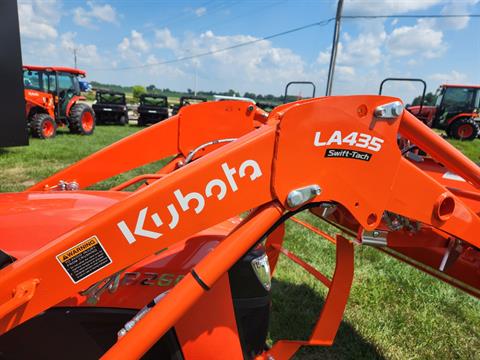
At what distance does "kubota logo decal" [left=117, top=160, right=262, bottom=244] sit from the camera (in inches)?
46.3

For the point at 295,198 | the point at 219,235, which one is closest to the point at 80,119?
the point at 219,235

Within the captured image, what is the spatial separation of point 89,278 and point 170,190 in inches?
15.0

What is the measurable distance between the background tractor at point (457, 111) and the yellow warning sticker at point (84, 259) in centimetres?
1879

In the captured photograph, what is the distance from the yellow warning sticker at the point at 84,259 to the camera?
1.15m

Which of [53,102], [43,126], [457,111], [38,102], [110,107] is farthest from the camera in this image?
[110,107]

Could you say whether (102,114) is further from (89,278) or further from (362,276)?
(89,278)

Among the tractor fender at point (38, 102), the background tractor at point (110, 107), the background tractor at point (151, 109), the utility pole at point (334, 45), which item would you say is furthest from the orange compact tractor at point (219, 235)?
the background tractor at point (110, 107)

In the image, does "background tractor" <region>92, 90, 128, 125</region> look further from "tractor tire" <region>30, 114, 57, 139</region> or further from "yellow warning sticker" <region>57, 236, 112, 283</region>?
"yellow warning sticker" <region>57, 236, 112, 283</region>

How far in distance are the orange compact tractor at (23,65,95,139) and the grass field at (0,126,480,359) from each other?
37.3 ft

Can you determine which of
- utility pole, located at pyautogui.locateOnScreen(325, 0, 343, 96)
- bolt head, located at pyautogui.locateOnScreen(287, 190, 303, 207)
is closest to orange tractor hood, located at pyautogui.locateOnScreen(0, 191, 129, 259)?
bolt head, located at pyautogui.locateOnScreen(287, 190, 303, 207)

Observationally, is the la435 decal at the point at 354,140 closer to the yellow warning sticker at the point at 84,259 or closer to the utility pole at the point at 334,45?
the yellow warning sticker at the point at 84,259

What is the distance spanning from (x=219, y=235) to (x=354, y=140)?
35.0 inches

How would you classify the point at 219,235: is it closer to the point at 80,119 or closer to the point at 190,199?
the point at 190,199

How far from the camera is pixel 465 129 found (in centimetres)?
1761
